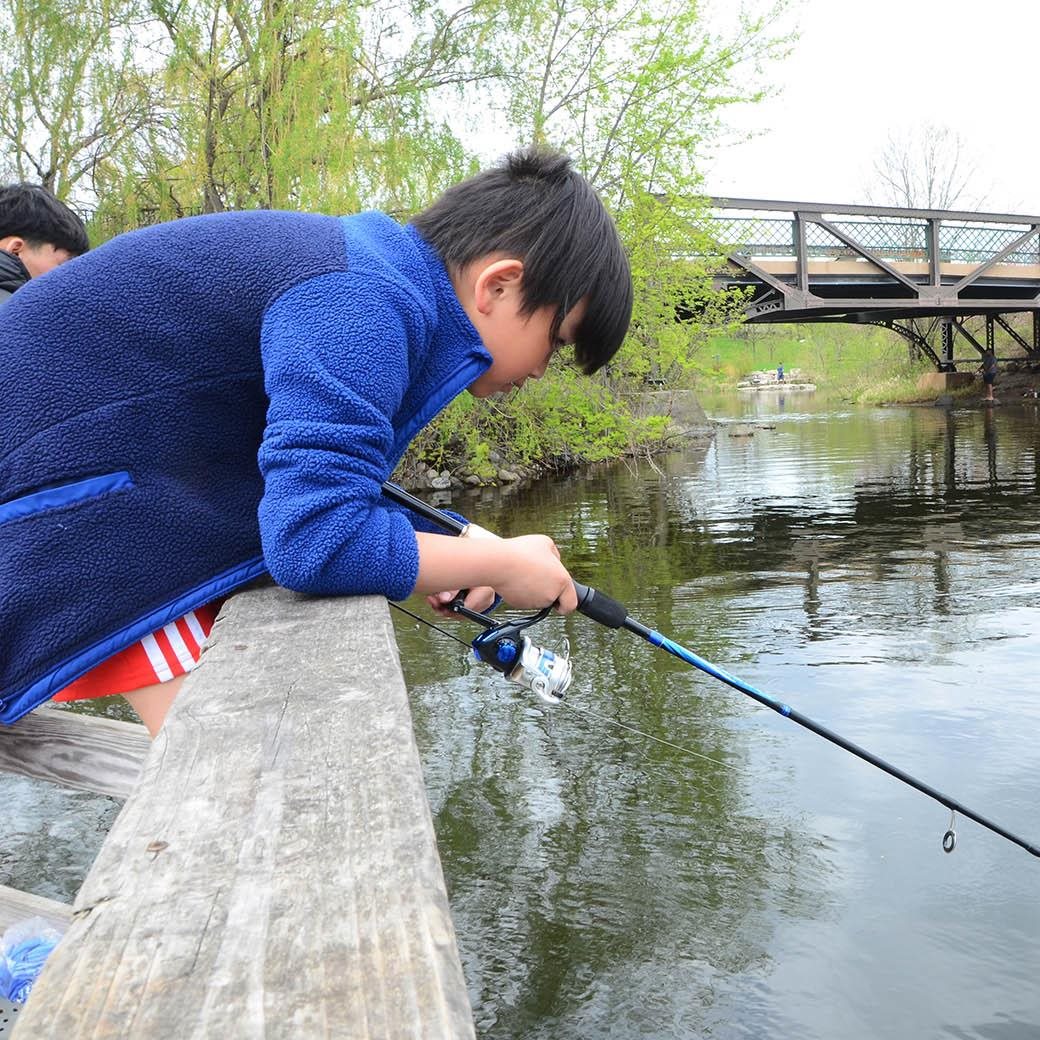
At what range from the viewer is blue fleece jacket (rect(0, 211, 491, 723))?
1582 millimetres

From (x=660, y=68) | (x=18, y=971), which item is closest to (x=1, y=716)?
(x=18, y=971)

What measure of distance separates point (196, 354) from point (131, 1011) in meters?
1.14

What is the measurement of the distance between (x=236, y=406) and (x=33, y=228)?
2112 mm

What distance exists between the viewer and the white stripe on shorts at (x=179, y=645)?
1.84 metres

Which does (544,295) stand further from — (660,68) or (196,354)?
(660,68)

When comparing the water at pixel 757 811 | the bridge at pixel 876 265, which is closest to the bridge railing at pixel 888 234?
the bridge at pixel 876 265

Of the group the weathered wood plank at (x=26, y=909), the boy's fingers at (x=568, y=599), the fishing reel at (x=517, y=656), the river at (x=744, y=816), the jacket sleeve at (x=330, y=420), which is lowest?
the river at (x=744, y=816)

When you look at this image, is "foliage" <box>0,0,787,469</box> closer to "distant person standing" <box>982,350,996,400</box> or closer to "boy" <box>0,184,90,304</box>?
"boy" <box>0,184,90,304</box>

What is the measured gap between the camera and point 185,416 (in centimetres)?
173

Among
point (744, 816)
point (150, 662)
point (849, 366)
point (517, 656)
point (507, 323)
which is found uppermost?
point (849, 366)

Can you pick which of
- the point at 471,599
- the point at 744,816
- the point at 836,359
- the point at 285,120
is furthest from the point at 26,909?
the point at 836,359

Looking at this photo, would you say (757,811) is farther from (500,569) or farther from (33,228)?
(33,228)

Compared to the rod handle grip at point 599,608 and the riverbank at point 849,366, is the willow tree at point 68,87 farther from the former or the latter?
the rod handle grip at point 599,608

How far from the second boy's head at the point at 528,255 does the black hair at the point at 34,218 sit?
80.7 inches
